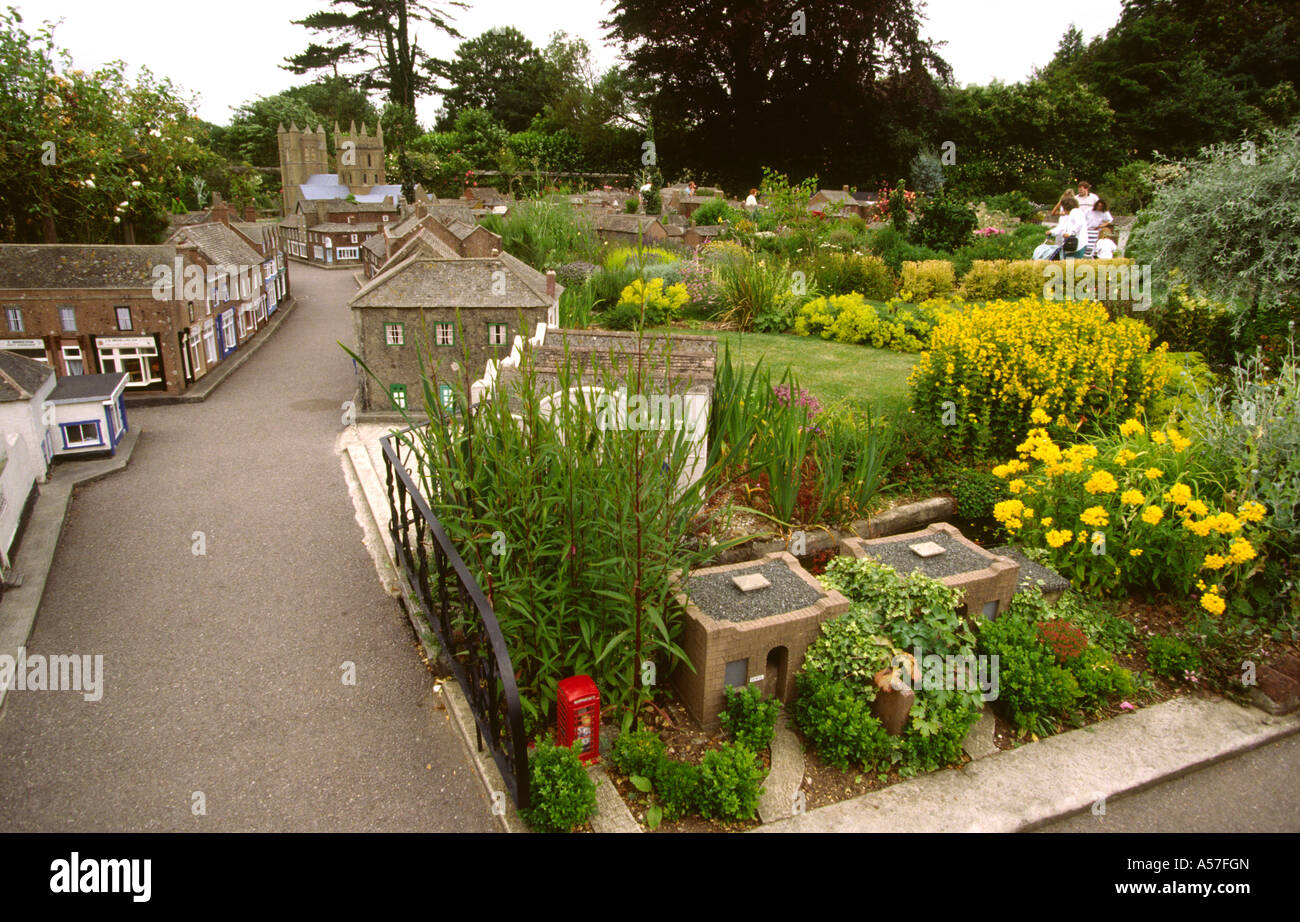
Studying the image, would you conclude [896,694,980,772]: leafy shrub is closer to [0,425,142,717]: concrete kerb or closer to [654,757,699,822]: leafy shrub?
[654,757,699,822]: leafy shrub

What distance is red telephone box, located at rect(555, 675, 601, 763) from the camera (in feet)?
13.9

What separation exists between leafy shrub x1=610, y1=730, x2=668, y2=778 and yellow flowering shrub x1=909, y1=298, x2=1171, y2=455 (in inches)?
195

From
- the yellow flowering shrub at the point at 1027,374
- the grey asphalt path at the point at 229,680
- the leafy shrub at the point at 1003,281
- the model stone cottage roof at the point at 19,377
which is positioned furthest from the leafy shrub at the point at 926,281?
the model stone cottage roof at the point at 19,377

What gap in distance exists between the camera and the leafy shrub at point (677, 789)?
13.3 ft

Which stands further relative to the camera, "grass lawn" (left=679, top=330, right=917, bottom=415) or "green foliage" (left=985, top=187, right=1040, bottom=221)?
"green foliage" (left=985, top=187, right=1040, bottom=221)

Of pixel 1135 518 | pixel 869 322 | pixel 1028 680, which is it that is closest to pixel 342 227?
pixel 869 322

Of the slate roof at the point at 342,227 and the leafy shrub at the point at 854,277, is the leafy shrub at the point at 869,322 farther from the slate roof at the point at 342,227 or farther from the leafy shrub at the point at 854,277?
the slate roof at the point at 342,227

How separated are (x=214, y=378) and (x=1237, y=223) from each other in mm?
15195

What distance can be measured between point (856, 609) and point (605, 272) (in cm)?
1162

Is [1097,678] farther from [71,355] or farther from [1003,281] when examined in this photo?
[71,355]

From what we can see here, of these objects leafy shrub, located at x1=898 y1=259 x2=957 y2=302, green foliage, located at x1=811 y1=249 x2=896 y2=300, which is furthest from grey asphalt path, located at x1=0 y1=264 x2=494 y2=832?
leafy shrub, located at x1=898 y1=259 x2=957 y2=302

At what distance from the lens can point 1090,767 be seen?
4578mm

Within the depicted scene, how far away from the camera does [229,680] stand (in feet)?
17.6

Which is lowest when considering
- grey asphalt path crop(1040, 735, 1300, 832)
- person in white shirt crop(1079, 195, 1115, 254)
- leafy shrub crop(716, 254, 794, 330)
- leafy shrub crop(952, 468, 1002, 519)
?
grey asphalt path crop(1040, 735, 1300, 832)
